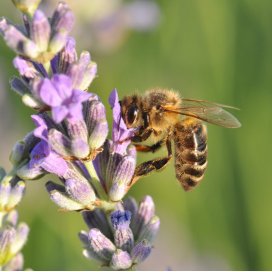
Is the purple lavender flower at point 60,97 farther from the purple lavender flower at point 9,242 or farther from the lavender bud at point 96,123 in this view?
the purple lavender flower at point 9,242

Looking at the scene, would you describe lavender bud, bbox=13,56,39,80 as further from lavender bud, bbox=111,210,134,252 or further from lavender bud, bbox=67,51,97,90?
lavender bud, bbox=111,210,134,252

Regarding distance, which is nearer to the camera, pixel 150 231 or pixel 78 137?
pixel 78 137

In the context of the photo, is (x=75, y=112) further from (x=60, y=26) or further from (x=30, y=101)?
(x=60, y=26)

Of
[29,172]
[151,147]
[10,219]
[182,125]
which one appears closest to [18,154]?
[29,172]

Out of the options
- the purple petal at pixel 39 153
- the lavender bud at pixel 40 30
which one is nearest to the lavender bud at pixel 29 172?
the purple petal at pixel 39 153

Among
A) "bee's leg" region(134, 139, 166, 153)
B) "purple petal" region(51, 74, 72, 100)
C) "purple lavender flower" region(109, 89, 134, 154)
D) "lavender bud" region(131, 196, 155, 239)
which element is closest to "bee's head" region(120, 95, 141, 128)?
"bee's leg" region(134, 139, 166, 153)

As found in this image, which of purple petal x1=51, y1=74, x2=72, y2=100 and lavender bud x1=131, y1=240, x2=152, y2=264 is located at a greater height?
purple petal x1=51, y1=74, x2=72, y2=100

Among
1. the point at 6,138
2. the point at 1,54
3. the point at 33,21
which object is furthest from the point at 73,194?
the point at 1,54
